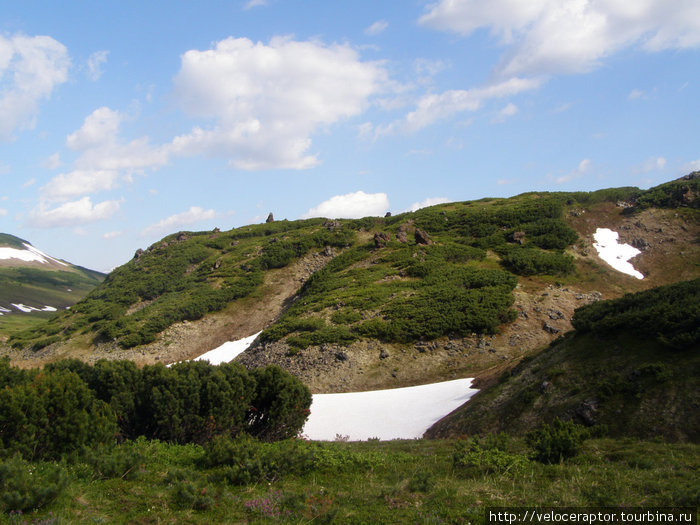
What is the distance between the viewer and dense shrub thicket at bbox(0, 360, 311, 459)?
8.12m

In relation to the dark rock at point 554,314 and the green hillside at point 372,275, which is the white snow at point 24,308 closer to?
the green hillside at point 372,275

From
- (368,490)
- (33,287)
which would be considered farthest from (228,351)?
(33,287)

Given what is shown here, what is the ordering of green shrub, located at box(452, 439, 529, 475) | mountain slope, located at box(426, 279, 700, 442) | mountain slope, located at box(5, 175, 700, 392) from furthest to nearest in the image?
1. mountain slope, located at box(5, 175, 700, 392)
2. mountain slope, located at box(426, 279, 700, 442)
3. green shrub, located at box(452, 439, 529, 475)

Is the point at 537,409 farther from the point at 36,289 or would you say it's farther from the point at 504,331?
the point at 36,289

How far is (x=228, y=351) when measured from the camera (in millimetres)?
38250

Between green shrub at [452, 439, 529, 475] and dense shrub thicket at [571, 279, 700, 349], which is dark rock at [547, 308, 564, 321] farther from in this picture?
green shrub at [452, 439, 529, 475]

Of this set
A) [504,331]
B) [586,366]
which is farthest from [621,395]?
[504,331]

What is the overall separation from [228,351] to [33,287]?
125 metres

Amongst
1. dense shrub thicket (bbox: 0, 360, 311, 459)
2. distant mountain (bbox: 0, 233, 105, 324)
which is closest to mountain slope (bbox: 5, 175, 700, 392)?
dense shrub thicket (bbox: 0, 360, 311, 459)

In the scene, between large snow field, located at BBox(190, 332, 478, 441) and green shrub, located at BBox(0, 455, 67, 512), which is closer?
green shrub, located at BBox(0, 455, 67, 512)

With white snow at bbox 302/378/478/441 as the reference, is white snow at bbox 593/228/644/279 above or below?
above

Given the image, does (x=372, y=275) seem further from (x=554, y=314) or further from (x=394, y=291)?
(x=554, y=314)

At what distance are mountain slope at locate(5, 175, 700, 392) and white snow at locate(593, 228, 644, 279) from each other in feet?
2.86

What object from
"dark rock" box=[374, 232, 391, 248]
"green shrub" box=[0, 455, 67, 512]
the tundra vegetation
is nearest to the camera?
"green shrub" box=[0, 455, 67, 512]
